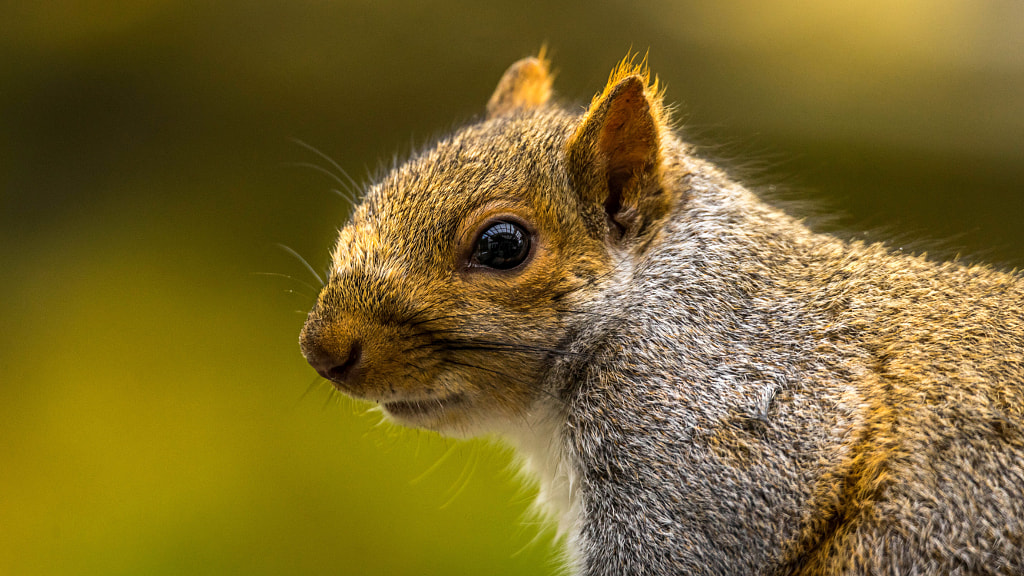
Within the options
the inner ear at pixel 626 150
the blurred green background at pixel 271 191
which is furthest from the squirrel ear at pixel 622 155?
the blurred green background at pixel 271 191

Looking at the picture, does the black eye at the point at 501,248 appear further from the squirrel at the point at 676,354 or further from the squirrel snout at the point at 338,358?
the squirrel snout at the point at 338,358

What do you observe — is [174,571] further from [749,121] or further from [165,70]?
[749,121]

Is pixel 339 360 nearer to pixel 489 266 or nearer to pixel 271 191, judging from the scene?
pixel 489 266

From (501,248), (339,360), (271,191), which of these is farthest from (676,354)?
(271,191)

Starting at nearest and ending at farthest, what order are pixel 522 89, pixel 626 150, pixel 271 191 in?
pixel 626 150 < pixel 522 89 < pixel 271 191

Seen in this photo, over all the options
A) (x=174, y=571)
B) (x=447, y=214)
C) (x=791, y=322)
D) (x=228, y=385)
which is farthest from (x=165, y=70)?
(x=791, y=322)

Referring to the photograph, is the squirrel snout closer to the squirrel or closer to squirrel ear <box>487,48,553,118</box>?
the squirrel
